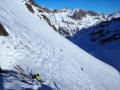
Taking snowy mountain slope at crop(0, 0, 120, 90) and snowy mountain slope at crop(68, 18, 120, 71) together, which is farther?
snowy mountain slope at crop(68, 18, 120, 71)

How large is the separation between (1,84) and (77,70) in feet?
42.9

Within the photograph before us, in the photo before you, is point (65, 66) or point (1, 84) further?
point (65, 66)

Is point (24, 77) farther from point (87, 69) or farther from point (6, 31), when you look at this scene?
point (87, 69)

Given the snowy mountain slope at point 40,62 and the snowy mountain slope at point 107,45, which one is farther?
the snowy mountain slope at point 107,45

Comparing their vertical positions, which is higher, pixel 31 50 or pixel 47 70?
pixel 31 50

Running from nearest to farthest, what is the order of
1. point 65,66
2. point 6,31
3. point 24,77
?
point 24,77
point 6,31
point 65,66

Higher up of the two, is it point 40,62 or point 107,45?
point 107,45

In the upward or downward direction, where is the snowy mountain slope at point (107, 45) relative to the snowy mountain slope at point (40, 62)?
upward

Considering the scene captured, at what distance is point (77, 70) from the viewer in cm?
2705

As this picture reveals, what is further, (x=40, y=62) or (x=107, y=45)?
(x=107, y=45)

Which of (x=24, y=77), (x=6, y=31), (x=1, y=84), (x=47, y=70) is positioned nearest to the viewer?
(x=1, y=84)

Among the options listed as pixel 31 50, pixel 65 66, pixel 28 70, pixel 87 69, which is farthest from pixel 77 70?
pixel 28 70

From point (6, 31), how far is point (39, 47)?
449 centimetres

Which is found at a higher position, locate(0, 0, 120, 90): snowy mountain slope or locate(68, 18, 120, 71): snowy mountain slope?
locate(68, 18, 120, 71): snowy mountain slope
